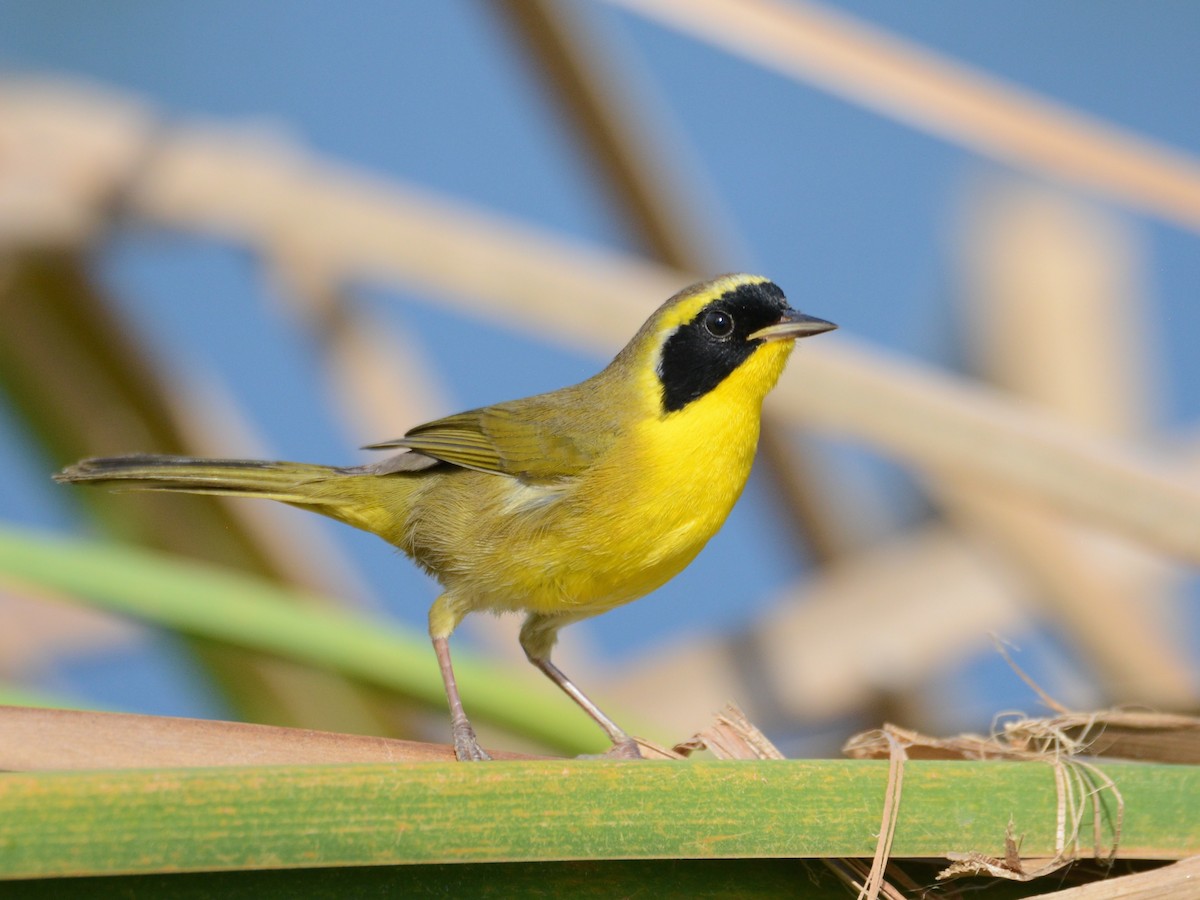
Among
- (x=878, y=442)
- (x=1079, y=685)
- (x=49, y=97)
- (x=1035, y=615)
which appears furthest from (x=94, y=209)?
(x=1079, y=685)

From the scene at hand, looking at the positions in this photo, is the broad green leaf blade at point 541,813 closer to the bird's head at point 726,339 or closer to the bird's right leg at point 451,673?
the bird's right leg at point 451,673

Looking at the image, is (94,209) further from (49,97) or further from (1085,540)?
(1085,540)

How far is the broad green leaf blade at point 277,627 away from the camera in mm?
1735

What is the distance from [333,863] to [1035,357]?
4.66m

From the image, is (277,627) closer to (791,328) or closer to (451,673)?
(451,673)

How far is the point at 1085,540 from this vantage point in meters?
4.91

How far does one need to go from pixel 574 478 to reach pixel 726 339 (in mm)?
370

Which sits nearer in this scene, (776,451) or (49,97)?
(49,97)

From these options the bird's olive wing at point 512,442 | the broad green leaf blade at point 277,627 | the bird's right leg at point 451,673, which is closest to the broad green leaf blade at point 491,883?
the bird's right leg at point 451,673

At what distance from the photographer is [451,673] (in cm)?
202

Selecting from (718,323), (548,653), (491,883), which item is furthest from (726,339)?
(491,883)

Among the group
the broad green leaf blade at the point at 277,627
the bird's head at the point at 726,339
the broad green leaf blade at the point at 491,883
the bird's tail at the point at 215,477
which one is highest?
the bird's head at the point at 726,339

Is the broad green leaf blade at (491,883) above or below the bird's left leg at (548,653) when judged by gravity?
below

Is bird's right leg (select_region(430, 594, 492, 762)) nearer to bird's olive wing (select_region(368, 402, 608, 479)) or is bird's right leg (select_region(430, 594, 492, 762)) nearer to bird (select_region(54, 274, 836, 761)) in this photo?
bird (select_region(54, 274, 836, 761))
